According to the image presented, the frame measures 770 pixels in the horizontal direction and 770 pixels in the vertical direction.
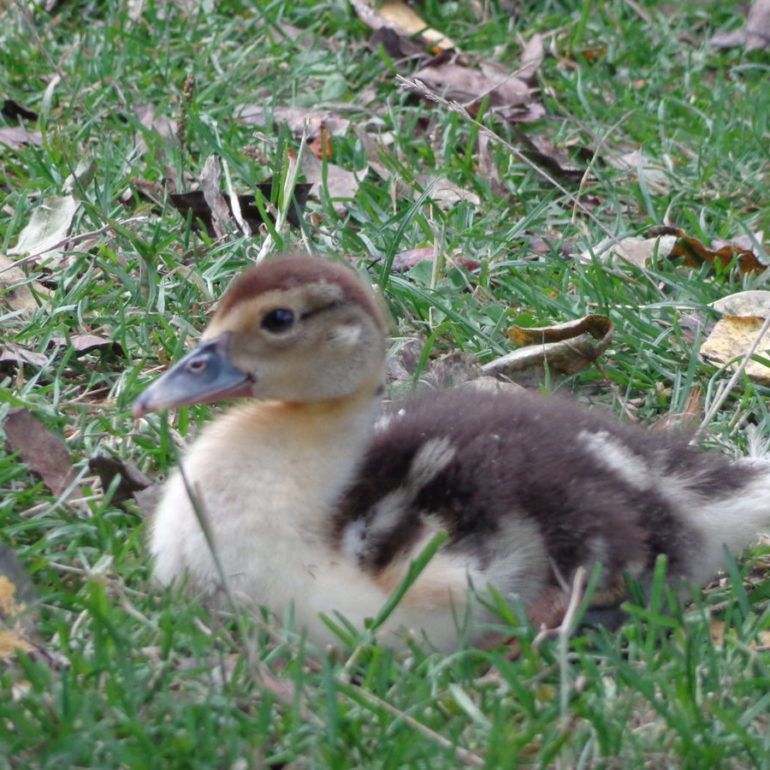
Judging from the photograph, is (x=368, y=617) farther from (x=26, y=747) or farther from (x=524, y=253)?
(x=524, y=253)

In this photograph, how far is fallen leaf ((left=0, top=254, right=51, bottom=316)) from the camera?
3.80 m

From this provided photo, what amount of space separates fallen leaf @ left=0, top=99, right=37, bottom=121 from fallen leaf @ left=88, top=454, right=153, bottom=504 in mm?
2177

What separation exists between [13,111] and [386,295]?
171 centimetres

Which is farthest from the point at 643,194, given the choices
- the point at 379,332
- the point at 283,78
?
the point at 379,332

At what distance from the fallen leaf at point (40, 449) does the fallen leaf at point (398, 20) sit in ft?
9.60

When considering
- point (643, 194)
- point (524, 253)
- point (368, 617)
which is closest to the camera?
point (368, 617)

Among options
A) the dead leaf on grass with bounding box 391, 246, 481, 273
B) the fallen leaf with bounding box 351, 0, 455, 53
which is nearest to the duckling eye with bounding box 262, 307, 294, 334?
the dead leaf on grass with bounding box 391, 246, 481, 273

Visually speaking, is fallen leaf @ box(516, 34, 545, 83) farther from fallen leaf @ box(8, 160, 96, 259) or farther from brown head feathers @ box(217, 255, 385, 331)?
brown head feathers @ box(217, 255, 385, 331)

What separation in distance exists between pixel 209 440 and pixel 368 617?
1.67ft

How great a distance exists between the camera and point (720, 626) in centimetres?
280

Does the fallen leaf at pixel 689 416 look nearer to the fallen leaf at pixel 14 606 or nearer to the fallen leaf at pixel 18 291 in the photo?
the fallen leaf at pixel 14 606

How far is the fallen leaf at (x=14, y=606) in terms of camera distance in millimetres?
2414

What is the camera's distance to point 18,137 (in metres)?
4.74

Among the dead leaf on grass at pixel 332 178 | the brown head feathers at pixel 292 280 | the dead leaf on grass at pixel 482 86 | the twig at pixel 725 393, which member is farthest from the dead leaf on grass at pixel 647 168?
the brown head feathers at pixel 292 280
